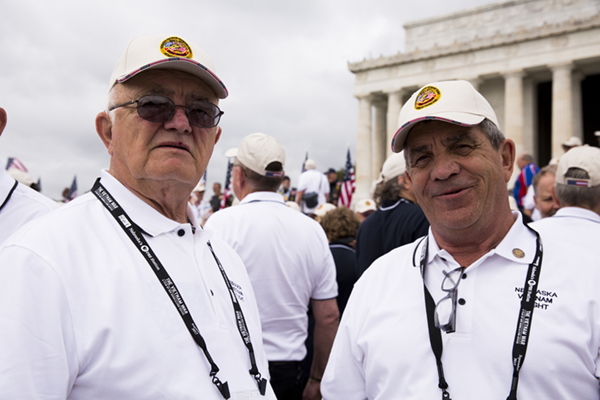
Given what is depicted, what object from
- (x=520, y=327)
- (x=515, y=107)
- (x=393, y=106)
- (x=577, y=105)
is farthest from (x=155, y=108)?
(x=393, y=106)

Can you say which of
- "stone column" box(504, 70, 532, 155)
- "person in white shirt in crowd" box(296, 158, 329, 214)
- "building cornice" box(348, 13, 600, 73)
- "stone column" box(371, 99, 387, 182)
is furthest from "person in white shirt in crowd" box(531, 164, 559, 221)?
"stone column" box(371, 99, 387, 182)

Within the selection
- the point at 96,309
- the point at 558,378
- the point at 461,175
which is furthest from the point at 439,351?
the point at 96,309

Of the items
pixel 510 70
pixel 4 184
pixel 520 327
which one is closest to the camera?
pixel 520 327

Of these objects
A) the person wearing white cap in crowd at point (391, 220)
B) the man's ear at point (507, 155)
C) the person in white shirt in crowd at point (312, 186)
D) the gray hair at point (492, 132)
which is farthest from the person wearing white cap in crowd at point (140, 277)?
the person in white shirt in crowd at point (312, 186)

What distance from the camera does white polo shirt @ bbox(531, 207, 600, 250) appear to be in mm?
4137

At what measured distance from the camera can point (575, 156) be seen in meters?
4.21

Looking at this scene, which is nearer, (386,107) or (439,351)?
(439,351)

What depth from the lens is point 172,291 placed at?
204 centimetres

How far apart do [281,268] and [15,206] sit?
220cm

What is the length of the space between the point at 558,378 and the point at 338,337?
1166 millimetres

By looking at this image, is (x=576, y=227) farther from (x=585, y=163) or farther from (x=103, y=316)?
(x=103, y=316)

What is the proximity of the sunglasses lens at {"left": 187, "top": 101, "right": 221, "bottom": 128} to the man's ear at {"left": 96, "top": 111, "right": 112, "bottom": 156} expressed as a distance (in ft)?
1.42

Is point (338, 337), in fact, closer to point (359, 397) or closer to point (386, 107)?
point (359, 397)

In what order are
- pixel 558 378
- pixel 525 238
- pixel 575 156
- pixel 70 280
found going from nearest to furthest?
pixel 70 280
pixel 558 378
pixel 525 238
pixel 575 156
